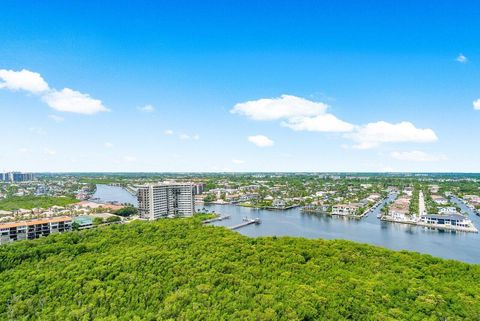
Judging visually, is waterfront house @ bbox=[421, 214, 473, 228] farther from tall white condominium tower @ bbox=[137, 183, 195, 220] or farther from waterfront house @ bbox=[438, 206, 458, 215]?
tall white condominium tower @ bbox=[137, 183, 195, 220]

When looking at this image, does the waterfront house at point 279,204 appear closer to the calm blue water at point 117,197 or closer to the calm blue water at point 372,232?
the calm blue water at point 372,232

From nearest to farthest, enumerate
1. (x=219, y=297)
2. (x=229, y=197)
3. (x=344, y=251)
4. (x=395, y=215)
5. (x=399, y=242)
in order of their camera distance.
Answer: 1. (x=219, y=297)
2. (x=344, y=251)
3. (x=399, y=242)
4. (x=395, y=215)
5. (x=229, y=197)

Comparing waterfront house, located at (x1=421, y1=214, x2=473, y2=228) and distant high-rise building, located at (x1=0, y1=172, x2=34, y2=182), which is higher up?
distant high-rise building, located at (x1=0, y1=172, x2=34, y2=182)

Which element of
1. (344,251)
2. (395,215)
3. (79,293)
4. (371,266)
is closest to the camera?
(79,293)

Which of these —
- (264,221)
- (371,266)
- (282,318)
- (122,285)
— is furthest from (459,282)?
(264,221)

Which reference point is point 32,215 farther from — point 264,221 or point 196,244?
point 196,244

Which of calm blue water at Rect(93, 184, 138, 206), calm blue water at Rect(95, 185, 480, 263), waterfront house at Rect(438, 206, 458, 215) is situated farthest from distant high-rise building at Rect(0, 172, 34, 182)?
waterfront house at Rect(438, 206, 458, 215)

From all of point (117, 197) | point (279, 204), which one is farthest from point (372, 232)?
point (117, 197)

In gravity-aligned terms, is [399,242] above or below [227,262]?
below
